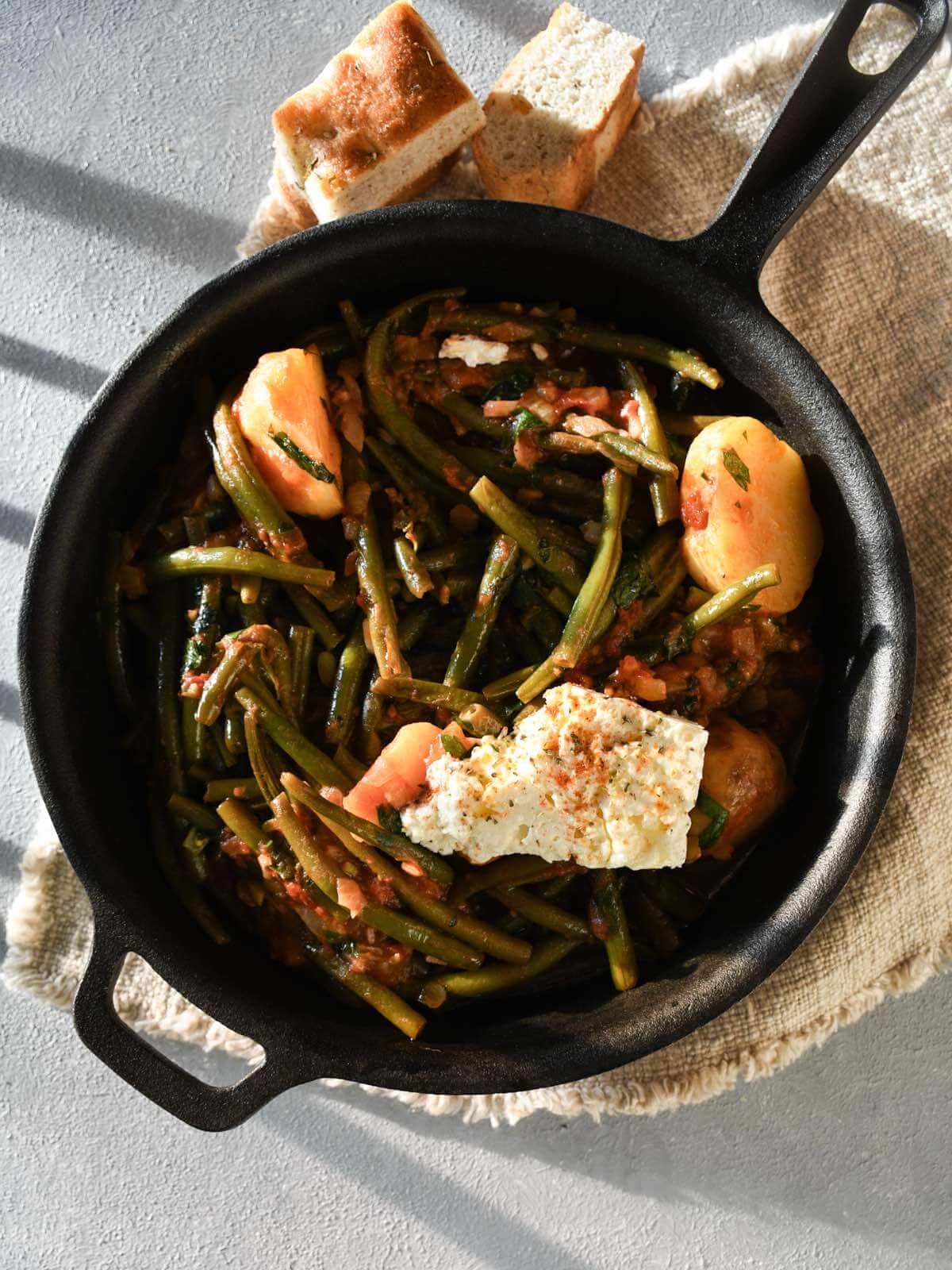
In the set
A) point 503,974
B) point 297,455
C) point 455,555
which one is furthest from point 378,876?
point 297,455

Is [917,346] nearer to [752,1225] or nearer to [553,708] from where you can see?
[553,708]

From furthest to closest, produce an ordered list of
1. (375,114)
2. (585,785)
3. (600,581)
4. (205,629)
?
(375,114) < (205,629) < (600,581) < (585,785)

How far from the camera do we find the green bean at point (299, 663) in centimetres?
285

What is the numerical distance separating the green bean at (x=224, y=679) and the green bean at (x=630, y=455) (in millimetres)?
1031

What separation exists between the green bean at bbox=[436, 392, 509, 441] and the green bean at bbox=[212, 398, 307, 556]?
52cm

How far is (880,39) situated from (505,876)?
2795 millimetres

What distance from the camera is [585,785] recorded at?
266 cm

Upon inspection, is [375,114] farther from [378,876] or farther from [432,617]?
[378,876]

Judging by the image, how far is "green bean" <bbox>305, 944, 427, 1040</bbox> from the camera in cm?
288

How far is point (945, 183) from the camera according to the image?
3.39m

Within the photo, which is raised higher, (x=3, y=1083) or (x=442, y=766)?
(x=442, y=766)

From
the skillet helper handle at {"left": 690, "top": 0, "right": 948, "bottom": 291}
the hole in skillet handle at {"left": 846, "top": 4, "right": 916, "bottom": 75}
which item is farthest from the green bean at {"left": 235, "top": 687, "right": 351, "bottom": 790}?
the hole in skillet handle at {"left": 846, "top": 4, "right": 916, "bottom": 75}

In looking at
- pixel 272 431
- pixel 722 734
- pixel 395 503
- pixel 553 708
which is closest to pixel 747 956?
pixel 722 734

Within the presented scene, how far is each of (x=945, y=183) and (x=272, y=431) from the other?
2.22m
